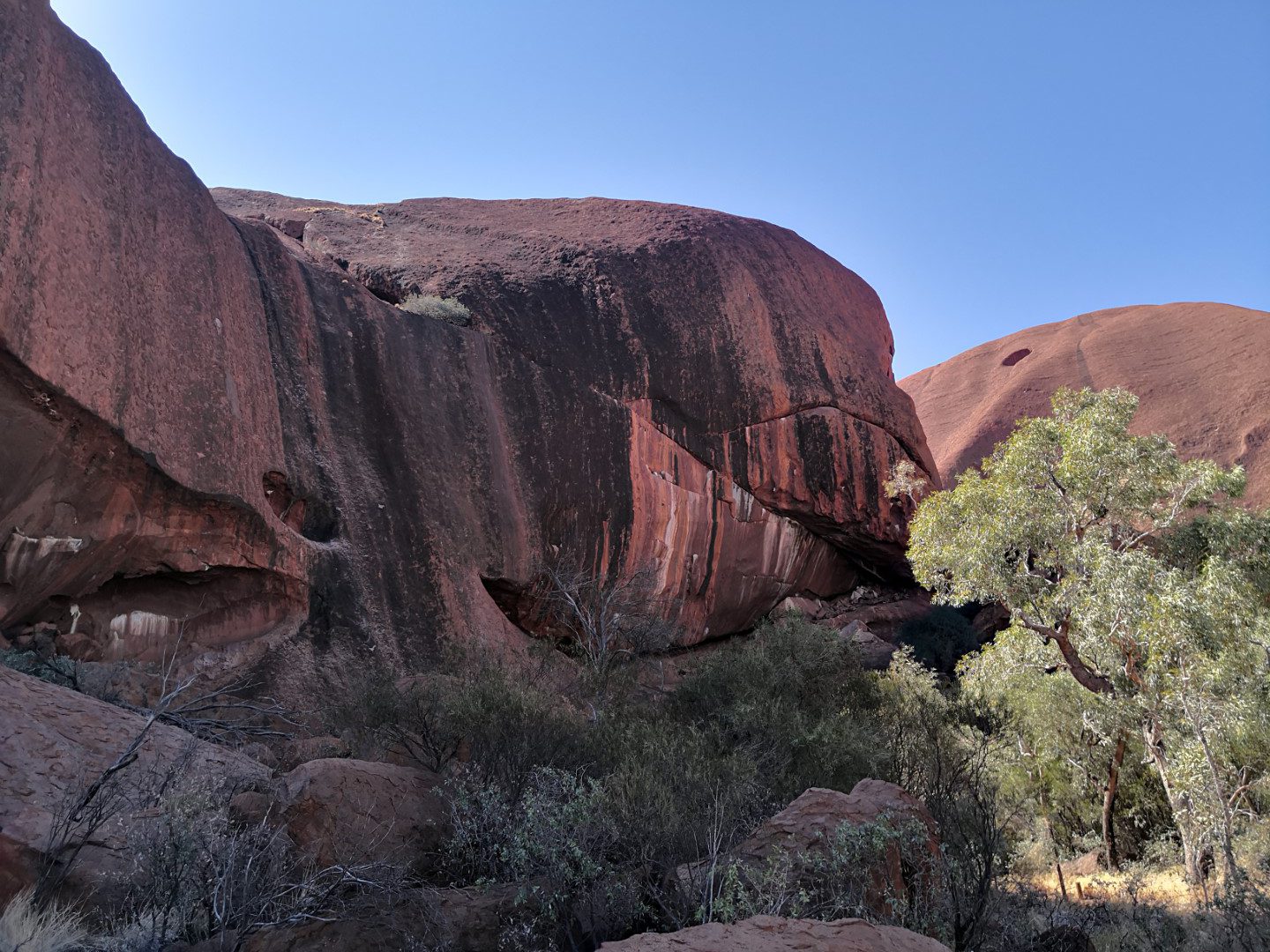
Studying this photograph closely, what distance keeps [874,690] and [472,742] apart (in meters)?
8.49

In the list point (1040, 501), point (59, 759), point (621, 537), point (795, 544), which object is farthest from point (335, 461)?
point (795, 544)

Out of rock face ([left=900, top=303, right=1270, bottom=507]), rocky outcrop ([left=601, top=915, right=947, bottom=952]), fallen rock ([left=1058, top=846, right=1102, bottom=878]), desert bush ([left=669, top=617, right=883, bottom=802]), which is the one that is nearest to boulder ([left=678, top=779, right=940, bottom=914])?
rocky outcrop ([left=601, top=915, right=947, bottom=952])

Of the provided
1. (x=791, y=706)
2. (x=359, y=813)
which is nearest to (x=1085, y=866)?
(x=791, y=706)

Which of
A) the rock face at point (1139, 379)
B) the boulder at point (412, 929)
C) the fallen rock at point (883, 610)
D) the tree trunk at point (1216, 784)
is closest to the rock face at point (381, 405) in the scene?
the fallen rock at point (883, 610)

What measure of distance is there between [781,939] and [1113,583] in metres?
10.1

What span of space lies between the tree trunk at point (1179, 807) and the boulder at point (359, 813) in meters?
9.24

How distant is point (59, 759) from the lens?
5.90 m

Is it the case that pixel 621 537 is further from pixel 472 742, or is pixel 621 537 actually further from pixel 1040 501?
pixel 472 742

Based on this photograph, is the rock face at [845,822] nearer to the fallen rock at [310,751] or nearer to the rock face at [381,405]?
the fallen rock at [310,751]

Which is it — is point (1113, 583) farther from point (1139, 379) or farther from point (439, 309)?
point (1139, 379)

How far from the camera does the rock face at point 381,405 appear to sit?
376 inches

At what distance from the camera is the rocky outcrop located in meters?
3.62

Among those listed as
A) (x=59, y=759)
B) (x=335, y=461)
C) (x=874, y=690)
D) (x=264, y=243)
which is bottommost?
(x=874, y=690)

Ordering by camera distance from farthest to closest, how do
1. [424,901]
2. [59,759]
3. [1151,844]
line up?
[1151,844] → [59,759] → [424,901]
